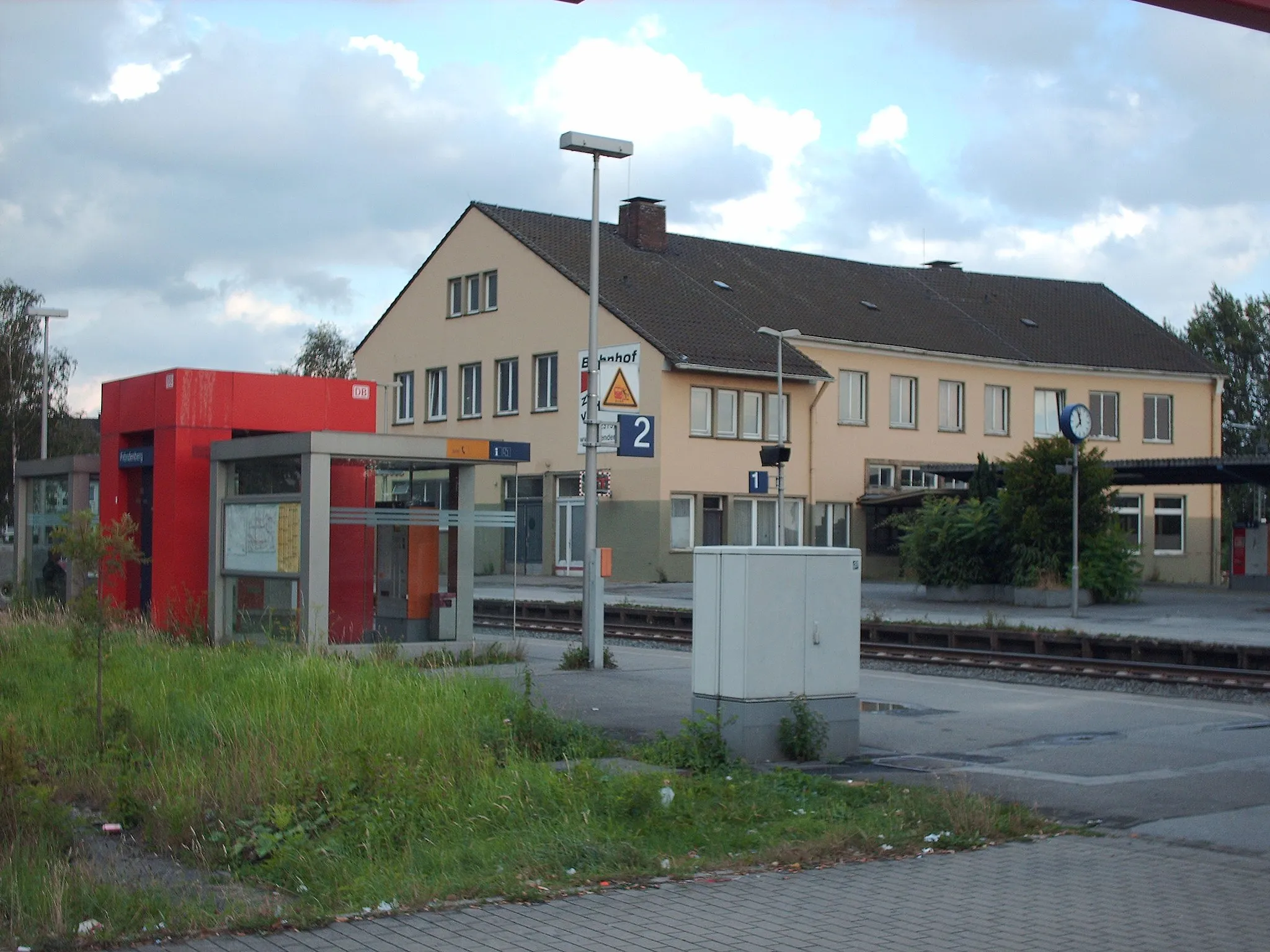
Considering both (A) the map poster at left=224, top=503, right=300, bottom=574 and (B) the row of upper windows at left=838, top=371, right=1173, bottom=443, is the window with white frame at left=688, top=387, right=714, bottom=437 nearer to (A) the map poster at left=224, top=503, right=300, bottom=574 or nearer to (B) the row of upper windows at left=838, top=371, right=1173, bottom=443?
(B) the row of upper windows at left=838, top=371, right=1173, bottom=443

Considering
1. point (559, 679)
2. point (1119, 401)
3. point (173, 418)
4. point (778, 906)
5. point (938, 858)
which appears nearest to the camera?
point (778, 906)

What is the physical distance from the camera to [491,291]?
5041cm

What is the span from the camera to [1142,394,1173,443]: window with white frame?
2203 inches

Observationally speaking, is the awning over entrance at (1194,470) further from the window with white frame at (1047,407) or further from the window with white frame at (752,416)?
the window with white frame at (1047,407)

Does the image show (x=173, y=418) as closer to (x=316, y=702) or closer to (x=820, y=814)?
(x=316, y=702)

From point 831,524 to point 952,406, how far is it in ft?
25.2

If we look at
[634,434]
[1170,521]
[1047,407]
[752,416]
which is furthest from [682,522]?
[634,434]

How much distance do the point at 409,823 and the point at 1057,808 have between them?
407 centimetres

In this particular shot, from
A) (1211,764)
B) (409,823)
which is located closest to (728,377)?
(1211,764)

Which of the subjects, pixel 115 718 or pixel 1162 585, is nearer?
pixel 115 718

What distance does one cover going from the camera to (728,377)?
149ft

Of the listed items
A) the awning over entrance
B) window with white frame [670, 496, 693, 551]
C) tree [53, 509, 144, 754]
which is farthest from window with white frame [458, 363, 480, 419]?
tree [53, 509, 144, 754]

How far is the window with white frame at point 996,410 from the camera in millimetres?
53375

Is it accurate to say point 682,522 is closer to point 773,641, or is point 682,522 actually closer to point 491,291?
point 491,291
